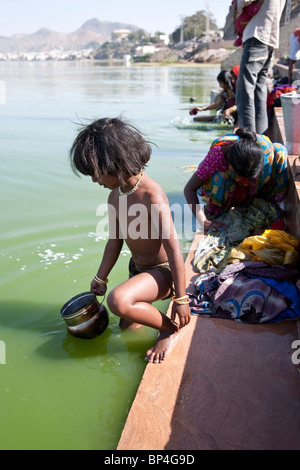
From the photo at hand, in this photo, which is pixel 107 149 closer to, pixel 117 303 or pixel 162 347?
pixel 117 303

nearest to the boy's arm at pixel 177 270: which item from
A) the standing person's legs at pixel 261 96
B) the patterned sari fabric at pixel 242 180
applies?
the patterned sari fabric at pixel 242 180

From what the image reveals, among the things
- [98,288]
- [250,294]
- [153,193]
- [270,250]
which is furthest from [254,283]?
[98,288]

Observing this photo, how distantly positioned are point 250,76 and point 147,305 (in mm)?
3649

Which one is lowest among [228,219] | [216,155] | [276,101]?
[228,219]

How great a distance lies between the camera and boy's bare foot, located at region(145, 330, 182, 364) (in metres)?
2.49

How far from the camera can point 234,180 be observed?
3.96 metres

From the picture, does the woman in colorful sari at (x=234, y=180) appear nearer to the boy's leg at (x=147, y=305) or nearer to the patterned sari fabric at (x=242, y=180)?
the patterned sari fabric at (x=242, y=180)

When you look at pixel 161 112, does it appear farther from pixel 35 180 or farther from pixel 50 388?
pixel 50 388

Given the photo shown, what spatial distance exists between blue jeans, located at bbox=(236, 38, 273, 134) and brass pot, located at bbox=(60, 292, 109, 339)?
132 inches

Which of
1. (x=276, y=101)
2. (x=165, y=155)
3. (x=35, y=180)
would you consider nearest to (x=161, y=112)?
(x=165, y=155)

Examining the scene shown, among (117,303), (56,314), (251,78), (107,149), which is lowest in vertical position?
(56,314)

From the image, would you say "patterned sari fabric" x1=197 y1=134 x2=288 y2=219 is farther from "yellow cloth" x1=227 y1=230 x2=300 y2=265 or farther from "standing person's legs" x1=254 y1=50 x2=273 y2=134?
"standing person's legs" x1=254 y1=50 x2=273 y2=134

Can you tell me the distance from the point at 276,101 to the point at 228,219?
351 cm
